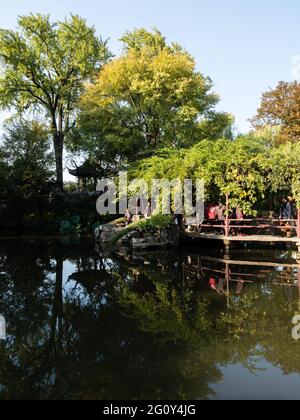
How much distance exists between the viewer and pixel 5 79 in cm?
2834

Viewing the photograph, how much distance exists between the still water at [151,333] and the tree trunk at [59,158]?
18.2 metres

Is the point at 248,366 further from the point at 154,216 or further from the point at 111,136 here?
the point at 111,136

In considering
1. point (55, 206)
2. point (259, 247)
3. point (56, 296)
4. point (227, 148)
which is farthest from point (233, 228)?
point (55, 206)

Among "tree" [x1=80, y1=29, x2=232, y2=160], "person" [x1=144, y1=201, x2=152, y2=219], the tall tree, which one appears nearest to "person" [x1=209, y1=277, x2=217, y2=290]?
"person" [x1=144, y1=201, x2=152, y2=219]

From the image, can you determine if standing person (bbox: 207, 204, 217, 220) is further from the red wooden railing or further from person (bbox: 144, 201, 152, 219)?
person (bbox: 144, 201, 152, 219)

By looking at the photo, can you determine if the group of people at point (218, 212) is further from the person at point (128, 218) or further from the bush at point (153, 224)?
the person at point (128, 218)

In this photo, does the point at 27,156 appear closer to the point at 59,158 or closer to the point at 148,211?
the point at 59,158

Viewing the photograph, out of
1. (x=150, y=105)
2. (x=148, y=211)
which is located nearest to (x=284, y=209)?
(x=148, y=211)

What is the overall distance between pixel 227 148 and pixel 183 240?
449 centimetres

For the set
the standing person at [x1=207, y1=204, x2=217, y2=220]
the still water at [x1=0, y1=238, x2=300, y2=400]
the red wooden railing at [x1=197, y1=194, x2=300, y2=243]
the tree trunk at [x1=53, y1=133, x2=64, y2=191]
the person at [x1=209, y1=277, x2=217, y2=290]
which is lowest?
the still water at [x1=0, y1=238, x2=300, y2=400]
